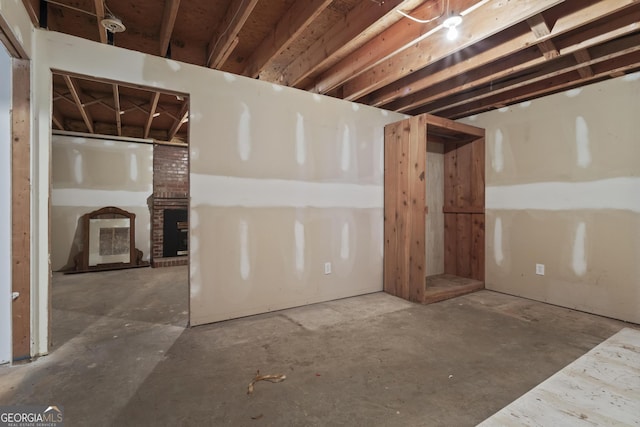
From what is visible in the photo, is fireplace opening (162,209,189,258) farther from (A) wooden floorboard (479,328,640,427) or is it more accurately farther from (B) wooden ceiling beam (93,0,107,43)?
(A) wooden floorboard (479,328,640,427)

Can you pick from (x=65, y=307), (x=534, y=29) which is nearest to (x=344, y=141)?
(x=534, y=29)

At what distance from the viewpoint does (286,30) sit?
8.66 ft

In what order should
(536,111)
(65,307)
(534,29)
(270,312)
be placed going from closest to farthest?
1. (534,29)
2. (270,312)
3. (65,307)
4. (536,111)

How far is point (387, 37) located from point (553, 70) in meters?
1.77

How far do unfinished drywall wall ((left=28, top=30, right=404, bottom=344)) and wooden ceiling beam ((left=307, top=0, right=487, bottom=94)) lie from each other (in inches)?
12.6

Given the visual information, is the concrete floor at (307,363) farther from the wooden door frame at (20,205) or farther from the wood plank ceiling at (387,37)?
the wood plank ceiling at (387,37)

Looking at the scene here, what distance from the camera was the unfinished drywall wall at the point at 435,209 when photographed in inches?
186

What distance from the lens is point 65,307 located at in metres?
3.46

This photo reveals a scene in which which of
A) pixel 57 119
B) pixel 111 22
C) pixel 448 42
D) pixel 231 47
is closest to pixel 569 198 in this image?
pixel 448 42

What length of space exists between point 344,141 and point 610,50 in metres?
2.60

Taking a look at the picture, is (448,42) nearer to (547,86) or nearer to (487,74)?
(487,74)

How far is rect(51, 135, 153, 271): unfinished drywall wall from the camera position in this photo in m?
5.48

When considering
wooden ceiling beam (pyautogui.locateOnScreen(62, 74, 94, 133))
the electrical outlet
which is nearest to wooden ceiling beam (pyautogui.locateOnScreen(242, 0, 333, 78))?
wooden ceiling beam (pyautogui.locateOnScreen(62, 74, 94, 133))

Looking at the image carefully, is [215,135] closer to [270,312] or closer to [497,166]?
[270,312]
